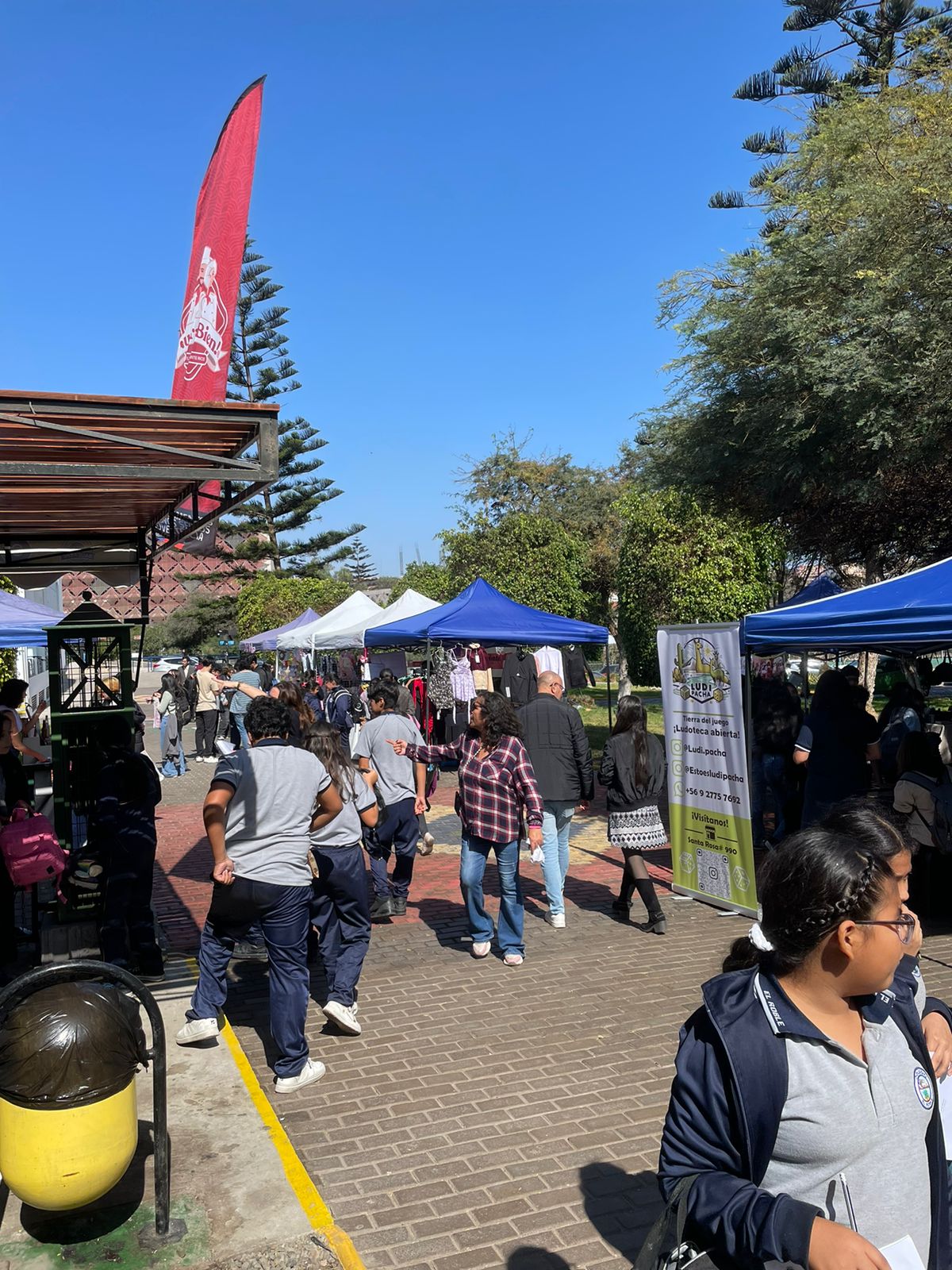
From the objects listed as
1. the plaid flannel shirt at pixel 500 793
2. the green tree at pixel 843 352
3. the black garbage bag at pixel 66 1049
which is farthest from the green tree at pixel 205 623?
the black garbage bag at pixel 66 1049

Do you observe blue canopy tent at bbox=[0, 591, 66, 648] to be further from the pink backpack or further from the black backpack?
the black backpack

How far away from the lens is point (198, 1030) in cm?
507

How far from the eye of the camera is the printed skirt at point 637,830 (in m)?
7.37

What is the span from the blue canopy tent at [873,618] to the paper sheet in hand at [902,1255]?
17.2 ft

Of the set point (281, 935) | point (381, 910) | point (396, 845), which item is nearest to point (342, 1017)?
point (281, 935)

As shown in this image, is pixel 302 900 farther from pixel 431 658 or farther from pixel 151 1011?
pixel 431 658

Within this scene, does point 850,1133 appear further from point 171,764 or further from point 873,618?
point 171,764

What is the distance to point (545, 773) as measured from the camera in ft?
24.2

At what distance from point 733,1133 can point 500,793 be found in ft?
16.1

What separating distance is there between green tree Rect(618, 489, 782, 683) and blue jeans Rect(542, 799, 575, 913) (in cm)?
1499

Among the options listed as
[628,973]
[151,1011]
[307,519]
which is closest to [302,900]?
[151,1011]

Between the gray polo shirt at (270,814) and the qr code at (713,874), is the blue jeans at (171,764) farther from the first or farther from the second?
the gray polo shirt at (270,814)

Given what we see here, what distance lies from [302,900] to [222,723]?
56.1 feet

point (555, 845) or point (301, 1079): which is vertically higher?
point (555, 845)
